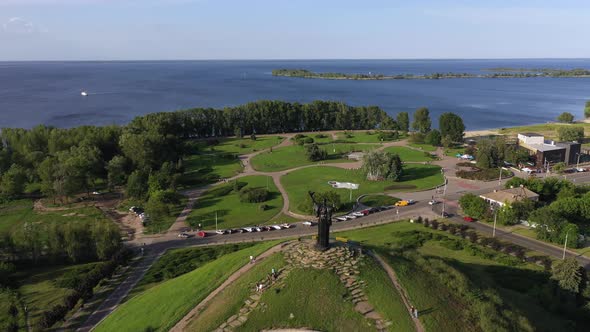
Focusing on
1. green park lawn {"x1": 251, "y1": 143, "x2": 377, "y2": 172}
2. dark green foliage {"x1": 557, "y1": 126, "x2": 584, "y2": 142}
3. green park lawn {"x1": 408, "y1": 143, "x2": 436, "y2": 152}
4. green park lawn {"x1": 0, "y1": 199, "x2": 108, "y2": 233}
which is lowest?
green park lawn {"x1": 0, "y1": 199, "x2": 108, "y2": 233}

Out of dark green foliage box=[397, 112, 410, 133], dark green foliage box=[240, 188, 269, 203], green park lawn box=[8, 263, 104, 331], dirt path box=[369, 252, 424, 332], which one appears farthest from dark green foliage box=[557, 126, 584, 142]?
green park lawn box=[8, 263, 104, 331]

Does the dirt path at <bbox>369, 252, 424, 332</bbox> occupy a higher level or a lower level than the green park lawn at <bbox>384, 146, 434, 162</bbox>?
higher

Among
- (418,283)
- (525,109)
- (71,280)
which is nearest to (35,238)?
(71,280)

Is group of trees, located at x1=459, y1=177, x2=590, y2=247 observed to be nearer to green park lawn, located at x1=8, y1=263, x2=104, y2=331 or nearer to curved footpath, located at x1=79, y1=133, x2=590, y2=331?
curved footpath, located at x1=79, y1=133, x2=590, y2=331

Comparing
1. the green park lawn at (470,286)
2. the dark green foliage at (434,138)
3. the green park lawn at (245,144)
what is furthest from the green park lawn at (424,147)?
the green park lawn at (470,286)

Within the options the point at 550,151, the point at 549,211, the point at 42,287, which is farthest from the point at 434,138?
the point at 42,287

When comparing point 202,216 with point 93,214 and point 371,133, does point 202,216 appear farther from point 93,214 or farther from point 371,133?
point 371,133

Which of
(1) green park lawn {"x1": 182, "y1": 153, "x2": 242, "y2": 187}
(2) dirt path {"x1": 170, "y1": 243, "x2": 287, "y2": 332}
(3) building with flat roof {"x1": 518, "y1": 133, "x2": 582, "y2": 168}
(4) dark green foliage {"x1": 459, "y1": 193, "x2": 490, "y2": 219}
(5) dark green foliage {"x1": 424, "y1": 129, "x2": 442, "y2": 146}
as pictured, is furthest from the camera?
(5) dark green foliage {"x1": 424, "y1": 129, "x2": 442, "y2": 146}
